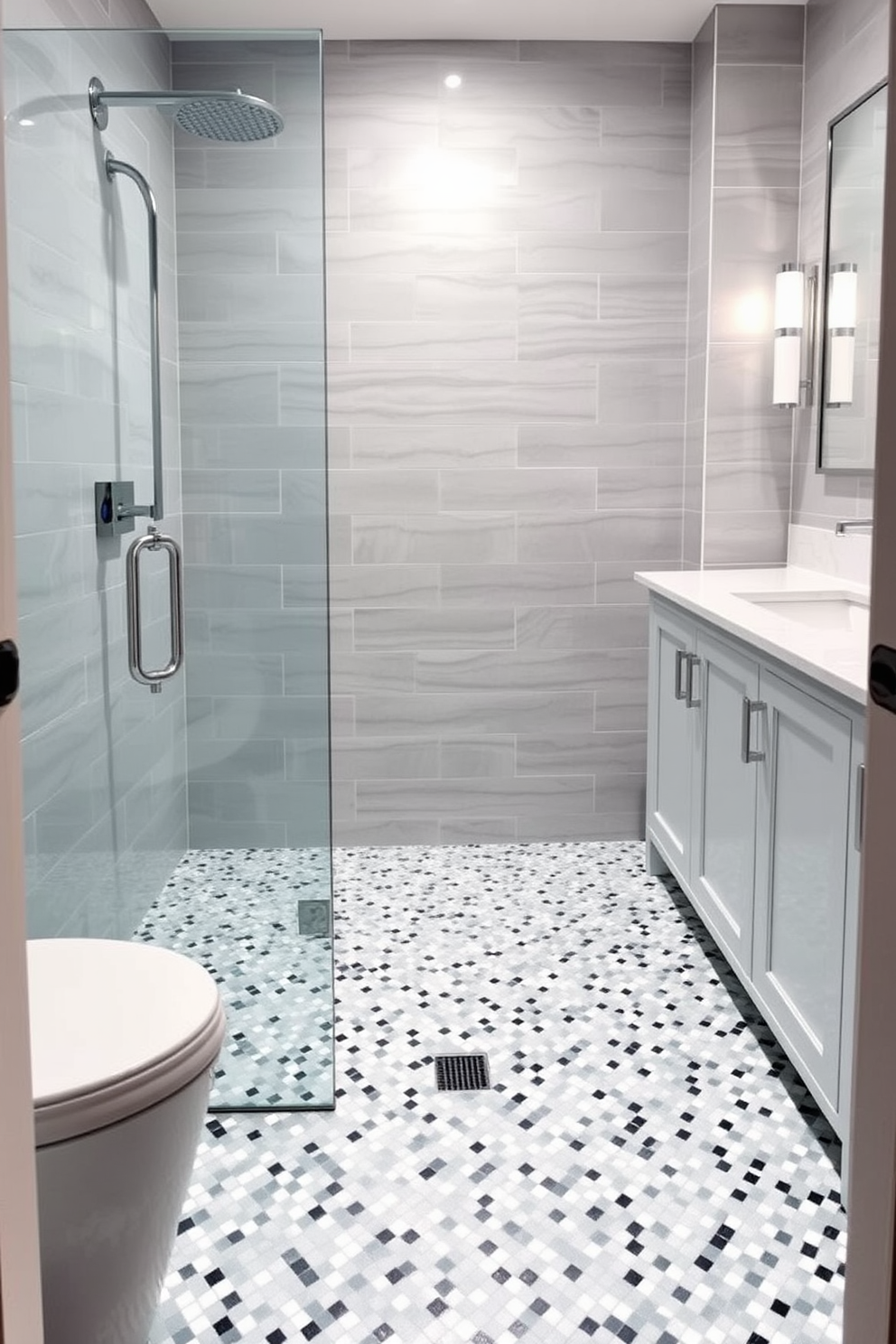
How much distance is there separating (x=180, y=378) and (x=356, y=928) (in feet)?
5.43

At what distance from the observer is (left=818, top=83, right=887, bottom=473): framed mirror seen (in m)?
3.10

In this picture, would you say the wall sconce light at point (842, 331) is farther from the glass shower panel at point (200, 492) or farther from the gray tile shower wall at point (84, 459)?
the gray tile shower wall at point (84, 459)

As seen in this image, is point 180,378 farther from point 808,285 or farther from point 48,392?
point 808,285

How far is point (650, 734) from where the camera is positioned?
3584 mm

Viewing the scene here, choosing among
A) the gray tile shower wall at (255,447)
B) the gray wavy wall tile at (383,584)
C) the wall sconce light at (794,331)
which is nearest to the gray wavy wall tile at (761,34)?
the wall sconce light at (794,331)

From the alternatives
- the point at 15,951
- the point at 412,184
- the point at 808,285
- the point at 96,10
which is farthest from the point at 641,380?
the point at 15,951

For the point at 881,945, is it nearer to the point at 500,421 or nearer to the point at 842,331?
the point at 842,331

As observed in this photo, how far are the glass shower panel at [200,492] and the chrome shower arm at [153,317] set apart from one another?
0.02 m

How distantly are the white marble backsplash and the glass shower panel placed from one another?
155 cm

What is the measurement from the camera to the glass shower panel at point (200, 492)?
221 centimetres

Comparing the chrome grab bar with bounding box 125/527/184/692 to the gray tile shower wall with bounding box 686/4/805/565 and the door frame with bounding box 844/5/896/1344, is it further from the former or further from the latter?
the gray tile shower wall with bounding box 686/4/805/565

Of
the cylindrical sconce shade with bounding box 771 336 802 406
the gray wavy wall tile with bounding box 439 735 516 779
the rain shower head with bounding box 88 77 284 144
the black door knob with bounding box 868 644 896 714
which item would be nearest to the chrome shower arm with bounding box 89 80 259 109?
the rain shower head with bounding box 88 77 284 144

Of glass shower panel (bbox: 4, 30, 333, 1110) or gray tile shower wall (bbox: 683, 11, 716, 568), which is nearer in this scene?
glass shower panel (bbox: 4, 30, 333, 1110)

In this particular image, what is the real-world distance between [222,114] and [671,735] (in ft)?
6.36
